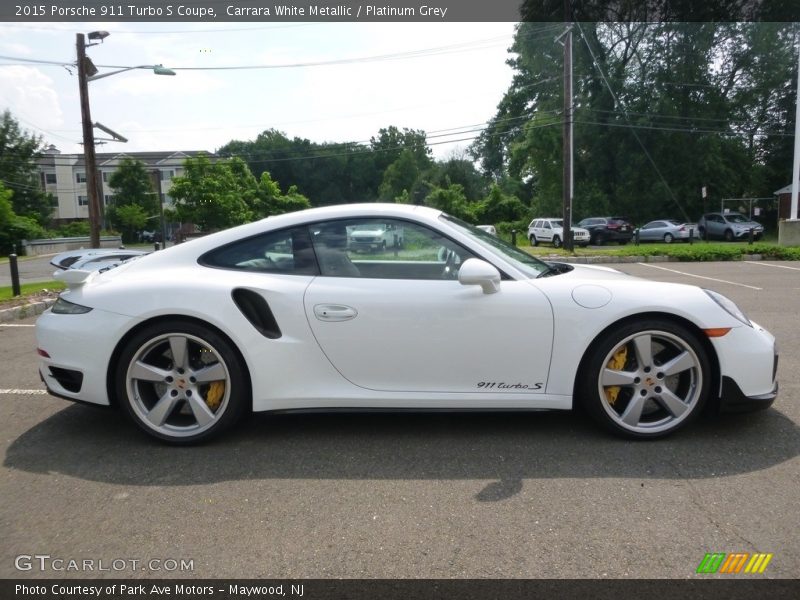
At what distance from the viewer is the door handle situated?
11.2ft

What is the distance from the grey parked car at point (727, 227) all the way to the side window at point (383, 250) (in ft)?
105

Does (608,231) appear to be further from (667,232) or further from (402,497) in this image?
(402,497)

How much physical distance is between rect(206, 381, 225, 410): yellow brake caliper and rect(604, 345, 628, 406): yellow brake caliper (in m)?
2.18

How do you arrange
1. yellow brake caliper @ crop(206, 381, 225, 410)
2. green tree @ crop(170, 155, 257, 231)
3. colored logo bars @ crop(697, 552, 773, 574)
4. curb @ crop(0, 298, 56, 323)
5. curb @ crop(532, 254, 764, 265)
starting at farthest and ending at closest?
green tree @ crop(170, 155, 257, 231), curb @ crop(532, 254, 764, 265), curb @ crop(0, 298, 56, 323), yellow brake caliper @ crop(206, 381, 225, 410), colored logo bars @ crop(697, 552, 773, 574)

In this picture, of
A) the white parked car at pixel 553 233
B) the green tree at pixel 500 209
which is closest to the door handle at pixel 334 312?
the white parked car at pixel 553 233

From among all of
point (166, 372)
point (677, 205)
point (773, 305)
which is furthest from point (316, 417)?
point (677, 205)

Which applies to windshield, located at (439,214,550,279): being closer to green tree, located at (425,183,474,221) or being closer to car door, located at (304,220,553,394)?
car door, located at (304,220,553,394)

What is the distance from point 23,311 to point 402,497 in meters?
8.26

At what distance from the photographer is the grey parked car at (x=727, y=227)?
3127cm

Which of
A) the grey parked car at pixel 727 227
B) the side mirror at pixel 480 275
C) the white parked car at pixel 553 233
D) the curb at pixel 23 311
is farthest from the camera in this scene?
the grey parked car at pixel 727 227

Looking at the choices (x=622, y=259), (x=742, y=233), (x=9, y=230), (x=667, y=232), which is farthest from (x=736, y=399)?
(x=9, y=230)

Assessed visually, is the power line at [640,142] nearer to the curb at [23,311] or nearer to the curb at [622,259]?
the curb at [622,259]

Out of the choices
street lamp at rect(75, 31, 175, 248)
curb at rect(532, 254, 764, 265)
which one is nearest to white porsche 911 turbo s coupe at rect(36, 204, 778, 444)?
curb at rect(532, 254, 764, 265)

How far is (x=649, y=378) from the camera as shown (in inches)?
134
